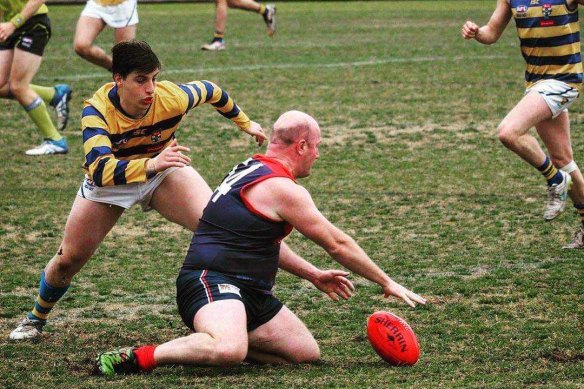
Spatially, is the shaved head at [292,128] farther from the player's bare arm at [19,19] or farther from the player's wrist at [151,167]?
the player's bare arm at [19,19]

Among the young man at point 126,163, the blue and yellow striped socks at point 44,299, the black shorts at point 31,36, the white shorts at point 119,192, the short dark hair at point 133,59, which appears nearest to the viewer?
the young man at point 126,163

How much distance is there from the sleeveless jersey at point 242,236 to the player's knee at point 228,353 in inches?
16.4

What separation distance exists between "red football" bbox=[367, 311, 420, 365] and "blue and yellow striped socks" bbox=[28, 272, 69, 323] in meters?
1.78

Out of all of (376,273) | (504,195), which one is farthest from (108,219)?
(504,195)

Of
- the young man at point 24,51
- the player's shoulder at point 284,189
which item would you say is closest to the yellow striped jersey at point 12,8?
the young man at point 24,51

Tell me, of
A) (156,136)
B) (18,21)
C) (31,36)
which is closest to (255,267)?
(156,136)

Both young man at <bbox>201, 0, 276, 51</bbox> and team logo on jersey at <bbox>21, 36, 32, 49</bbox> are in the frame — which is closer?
team logo on jersey at <bbox>21, 36, 32, 49</bbox>

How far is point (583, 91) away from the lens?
49.2 ft

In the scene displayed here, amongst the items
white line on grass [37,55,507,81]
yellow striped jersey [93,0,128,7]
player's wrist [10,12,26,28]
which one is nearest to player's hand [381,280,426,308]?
player's wrist [10,12,26,28]

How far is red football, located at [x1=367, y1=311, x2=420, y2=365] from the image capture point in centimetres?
579

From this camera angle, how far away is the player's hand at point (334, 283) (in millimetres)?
5922

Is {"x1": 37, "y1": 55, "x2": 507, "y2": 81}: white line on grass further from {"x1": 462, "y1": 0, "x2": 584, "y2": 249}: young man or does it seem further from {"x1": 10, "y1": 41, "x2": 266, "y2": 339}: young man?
{"x1": 10, "y1": 41, "x2": 266, "y2": 339}: young man

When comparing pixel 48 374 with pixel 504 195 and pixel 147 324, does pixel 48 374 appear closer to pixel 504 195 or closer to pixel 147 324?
pixel 147 324

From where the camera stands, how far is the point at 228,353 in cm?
556
